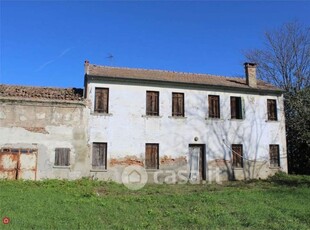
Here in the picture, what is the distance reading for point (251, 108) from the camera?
68.5 feet

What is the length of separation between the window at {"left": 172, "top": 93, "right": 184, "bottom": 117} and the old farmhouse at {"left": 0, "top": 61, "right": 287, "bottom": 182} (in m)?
0.06

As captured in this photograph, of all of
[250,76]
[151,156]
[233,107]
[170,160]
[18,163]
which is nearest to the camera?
[18,163]

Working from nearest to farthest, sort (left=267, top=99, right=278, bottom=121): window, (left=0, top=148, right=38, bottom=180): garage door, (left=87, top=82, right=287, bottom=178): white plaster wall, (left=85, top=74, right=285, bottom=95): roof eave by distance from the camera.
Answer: (left=0, top=148, right=38, bottom=180): garage door
(left=87, top=82, right=287, bottom=178): white plaster wall
(left=85, top=74, right=285, bottom=95): roof eave
(left=267, top=99, right=278, bottom=121): window

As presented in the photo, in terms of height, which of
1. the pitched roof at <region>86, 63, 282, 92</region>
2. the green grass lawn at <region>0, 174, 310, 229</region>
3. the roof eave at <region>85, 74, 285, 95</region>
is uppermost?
the pitched roof at <region>86, 63, 282, 92</region>

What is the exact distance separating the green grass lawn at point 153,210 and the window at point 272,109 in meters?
7.92

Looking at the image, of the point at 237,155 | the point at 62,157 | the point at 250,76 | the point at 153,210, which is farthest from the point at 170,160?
the point at 153,210

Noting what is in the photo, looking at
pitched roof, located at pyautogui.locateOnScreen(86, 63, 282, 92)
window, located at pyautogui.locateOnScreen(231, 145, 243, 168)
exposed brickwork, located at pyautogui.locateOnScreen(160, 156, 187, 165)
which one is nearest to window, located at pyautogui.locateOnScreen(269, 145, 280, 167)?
window, located at pyautogui.locateOnScreen(231, 145, 243, 168)

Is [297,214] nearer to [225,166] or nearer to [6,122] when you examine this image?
[225,166]

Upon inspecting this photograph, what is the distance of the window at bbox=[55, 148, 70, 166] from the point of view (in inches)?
677

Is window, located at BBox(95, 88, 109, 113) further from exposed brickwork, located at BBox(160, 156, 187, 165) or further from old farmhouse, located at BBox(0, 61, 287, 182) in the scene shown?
exposed brickwork, located at BBox(160, 156, 187, 165)

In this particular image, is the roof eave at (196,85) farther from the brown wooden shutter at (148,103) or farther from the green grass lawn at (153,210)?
the green grass lawn at (153,210)

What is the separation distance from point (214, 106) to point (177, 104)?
8.19 ft

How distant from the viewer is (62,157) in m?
17.2

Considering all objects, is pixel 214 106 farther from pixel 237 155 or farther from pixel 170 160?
pixel 170 160
